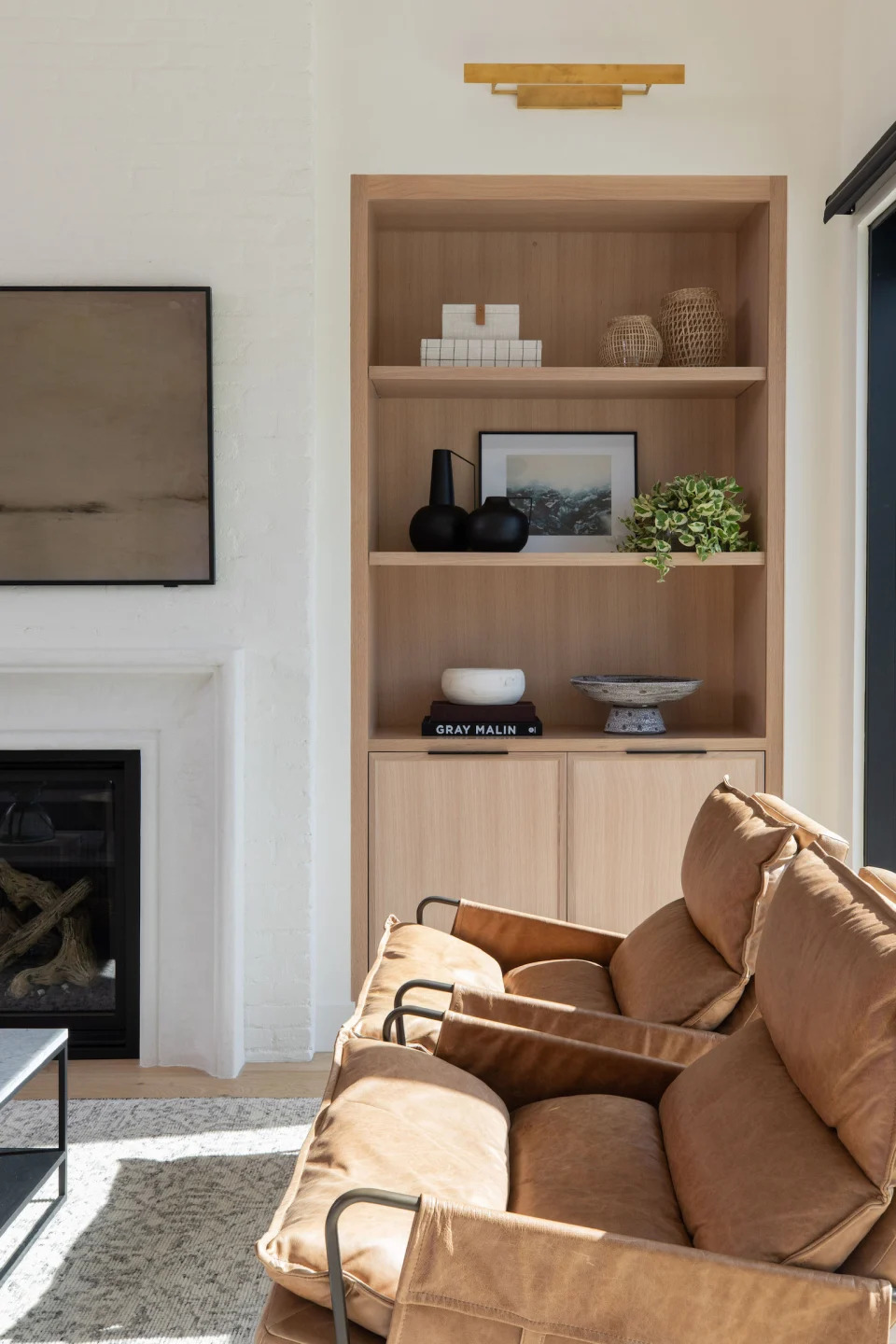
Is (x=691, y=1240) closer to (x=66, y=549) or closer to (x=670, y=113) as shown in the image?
(x=66, y=549)

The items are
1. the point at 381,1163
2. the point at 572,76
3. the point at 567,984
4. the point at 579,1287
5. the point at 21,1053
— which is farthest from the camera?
the point at 572,76

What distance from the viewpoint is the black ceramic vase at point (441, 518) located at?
335cm

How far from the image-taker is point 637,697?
332 centimetres

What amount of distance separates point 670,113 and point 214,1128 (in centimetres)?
309

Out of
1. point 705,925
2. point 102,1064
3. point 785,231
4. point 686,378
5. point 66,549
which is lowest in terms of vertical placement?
point 102,1064

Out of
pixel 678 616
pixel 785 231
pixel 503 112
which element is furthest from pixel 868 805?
pixel 503 112

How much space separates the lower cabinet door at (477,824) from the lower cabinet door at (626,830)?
53 millimetres

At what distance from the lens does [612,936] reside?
2.73 m

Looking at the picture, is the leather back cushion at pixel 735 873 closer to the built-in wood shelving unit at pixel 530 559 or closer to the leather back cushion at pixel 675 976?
the leather back cushion at pixel 675 976

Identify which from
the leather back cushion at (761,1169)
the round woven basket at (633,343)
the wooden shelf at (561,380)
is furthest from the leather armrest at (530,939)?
the round woven basket at (633,343)

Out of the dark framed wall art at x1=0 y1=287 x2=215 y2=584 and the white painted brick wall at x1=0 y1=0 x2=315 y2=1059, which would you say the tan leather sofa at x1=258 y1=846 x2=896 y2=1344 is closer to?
the white painted brick wall at x1=0 y1=0 x2=315 y2=1059

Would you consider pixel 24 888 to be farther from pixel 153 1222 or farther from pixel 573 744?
pixel 573 744

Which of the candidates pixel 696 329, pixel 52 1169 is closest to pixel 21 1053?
pixel 52 1169

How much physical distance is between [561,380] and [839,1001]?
2.34 metres
